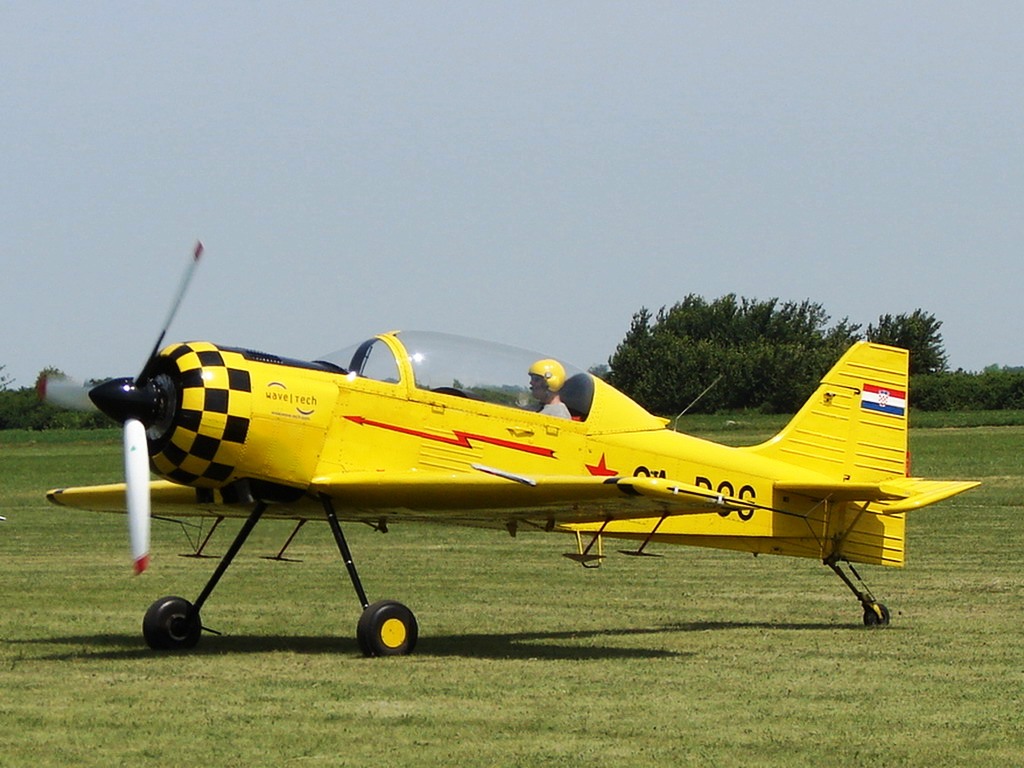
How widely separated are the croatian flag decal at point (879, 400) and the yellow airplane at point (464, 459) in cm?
2

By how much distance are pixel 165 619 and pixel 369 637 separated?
1656 millimetres

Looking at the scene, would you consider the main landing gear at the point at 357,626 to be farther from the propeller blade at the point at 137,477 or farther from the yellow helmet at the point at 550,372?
→ the yellow helmet at the point at 550,372

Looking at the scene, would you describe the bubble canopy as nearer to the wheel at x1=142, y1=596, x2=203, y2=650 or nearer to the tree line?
the wheel at x1=142, y1=596, x2=203, y2=650

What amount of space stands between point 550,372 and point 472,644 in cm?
195

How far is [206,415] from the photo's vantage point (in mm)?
10477

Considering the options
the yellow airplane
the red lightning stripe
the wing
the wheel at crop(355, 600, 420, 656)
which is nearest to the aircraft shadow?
the wheel at crop(355, 600, 420, 656)

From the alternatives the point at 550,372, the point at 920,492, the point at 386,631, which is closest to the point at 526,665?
the point at 386,631

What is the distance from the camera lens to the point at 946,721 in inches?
326

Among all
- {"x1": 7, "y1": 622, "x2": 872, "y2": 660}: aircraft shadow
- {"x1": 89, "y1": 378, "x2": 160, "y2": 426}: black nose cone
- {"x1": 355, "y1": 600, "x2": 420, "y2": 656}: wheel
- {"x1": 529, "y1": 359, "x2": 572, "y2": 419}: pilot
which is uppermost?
{"x1": 529, "y1": 359, "x2": 572, "y2": 419}: pilot

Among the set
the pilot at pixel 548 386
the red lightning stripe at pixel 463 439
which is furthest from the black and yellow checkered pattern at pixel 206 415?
the pilot at pixel 548 386

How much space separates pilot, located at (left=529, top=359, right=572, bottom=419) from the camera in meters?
11.8

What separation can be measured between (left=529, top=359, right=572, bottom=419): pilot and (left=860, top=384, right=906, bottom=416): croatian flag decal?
2942 mm

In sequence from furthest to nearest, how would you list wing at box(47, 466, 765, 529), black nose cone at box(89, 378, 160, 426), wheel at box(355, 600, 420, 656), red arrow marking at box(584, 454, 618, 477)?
red arrow marking at box(584, 454, 618, 477)
wheel at box(355, 600, 420, 656)
black nose cone at box(89, 378, 160, 426)
wing at box(47, 466, 765, 529)

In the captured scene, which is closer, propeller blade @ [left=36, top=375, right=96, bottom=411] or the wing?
the wing
